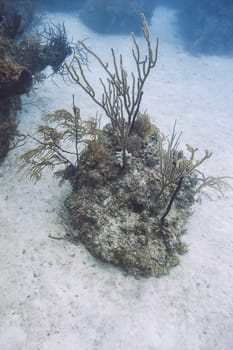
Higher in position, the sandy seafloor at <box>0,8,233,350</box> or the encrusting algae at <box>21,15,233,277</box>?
the encrusting algae at <box>21,15,233,277</box>

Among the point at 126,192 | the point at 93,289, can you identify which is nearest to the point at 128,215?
the point at 126,192

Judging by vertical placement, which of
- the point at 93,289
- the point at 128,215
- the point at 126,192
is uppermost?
the point at 126,192

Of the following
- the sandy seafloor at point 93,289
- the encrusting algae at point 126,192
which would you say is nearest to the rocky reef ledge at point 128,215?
the encrusting algae at point 126,192

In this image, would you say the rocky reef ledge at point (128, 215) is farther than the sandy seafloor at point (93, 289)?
Yes

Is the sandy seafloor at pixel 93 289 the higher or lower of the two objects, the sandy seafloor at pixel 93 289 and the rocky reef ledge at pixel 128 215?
the lower

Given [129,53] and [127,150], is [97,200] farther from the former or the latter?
[129,53]

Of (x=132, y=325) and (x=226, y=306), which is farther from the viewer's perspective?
(x=226, y=306)

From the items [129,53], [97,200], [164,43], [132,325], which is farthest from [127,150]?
[164,43]

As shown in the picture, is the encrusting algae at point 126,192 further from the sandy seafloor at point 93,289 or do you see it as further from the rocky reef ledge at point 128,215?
the sandy seafloor at point 93,289

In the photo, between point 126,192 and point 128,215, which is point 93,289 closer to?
point 128,215

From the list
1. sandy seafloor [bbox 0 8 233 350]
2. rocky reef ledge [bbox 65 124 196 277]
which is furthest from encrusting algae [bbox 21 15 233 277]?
sandy seafloor [bbox 0 8 233 350]

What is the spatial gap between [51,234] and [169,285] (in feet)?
5.88

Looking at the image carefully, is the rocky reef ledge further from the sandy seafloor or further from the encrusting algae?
the sandy seafloor

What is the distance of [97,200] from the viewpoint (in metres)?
3.62
